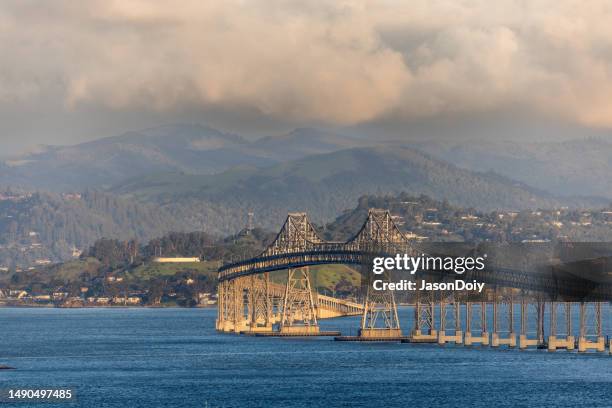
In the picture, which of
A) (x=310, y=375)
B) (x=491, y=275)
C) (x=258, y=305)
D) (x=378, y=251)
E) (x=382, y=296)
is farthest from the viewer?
(x=258, y=305)

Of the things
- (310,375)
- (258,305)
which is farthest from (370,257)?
(258,305)

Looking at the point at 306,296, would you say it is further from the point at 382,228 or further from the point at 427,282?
the point at 427,282

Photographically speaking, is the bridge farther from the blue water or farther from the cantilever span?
the blue water

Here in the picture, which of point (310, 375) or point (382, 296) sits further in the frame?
point (382, 296)

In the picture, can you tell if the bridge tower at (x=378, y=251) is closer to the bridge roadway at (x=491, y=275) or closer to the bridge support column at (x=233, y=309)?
the bridge roadway at (x=491, y=275)

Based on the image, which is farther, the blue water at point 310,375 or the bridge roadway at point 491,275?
the bridge roadway at point 491,275

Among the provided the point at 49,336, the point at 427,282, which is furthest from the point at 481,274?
the point at 49,336

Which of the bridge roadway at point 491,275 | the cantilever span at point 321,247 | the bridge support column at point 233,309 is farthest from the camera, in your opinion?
the bridge support column at point 233,309

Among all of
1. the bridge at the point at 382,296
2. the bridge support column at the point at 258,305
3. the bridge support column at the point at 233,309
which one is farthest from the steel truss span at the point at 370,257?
the bridge support column at the point at 258,305

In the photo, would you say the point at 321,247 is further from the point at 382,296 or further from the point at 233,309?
the point at 233,309
